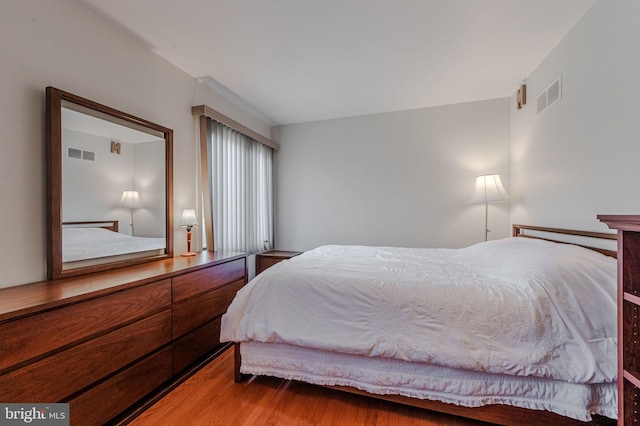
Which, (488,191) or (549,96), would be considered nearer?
(549,96)

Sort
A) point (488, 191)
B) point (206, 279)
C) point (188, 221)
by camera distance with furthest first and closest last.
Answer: point (488, 191) < point (188, 221) < point (206, 279)

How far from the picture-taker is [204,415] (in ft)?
4.83

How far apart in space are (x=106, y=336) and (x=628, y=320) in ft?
7.63

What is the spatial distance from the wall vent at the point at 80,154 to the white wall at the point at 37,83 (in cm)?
12

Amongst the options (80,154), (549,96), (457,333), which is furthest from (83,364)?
(549,96)

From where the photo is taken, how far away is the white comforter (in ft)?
3.99

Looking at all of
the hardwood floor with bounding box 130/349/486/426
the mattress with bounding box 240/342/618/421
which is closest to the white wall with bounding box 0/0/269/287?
the hardwood floor with bounding box 130/349/486/426

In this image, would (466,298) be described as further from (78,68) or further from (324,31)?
(78,68)

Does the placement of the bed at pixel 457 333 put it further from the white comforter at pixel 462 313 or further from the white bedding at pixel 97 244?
the white bedding at pixel 97 244

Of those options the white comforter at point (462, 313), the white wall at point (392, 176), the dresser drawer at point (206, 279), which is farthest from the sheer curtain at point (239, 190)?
the white comforter at point (462, 313)

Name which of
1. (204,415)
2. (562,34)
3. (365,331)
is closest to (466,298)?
(365,331)

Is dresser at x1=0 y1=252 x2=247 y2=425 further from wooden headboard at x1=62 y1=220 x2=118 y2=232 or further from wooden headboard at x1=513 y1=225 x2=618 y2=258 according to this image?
wooden headboard at x1=513 y1=225 x2=618 y2=258

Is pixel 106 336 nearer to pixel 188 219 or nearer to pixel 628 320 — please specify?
pixel 188 219

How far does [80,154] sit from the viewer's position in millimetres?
1631
